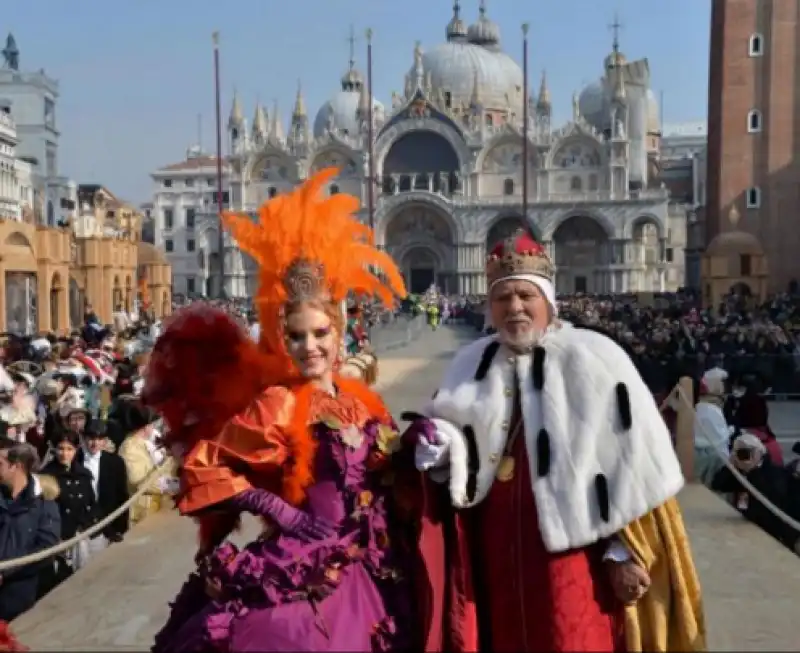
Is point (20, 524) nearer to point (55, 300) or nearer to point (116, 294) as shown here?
point (55, 300)

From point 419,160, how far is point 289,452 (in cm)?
6830

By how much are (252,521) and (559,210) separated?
200ft

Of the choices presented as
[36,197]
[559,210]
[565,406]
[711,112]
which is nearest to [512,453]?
[565,406]

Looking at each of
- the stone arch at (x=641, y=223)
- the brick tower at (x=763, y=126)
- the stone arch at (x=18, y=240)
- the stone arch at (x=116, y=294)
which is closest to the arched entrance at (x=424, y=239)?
the stone arch at (x=641, y=223)

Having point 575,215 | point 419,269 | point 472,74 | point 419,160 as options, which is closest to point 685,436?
point 575,215

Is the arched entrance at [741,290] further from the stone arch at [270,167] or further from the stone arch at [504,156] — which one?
the stone arch at [270,167]

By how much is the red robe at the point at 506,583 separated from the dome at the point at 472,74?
7416 cm

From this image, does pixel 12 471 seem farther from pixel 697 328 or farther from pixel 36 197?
pixel 36 197

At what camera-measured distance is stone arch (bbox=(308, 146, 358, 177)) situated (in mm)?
69688

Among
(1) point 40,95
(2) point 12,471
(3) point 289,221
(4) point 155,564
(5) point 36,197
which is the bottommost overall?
(4) point 155,564

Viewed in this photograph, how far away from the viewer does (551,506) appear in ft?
11.1

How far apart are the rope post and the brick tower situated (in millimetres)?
29645

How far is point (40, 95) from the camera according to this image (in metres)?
64.2

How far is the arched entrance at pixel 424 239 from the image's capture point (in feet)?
223
